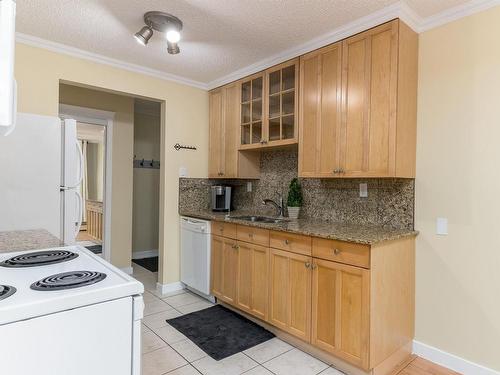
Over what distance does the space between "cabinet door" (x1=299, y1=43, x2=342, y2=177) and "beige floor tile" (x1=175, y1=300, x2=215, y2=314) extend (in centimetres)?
170

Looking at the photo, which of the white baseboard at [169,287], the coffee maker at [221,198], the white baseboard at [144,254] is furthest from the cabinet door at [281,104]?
the white baseboard at [144,254]

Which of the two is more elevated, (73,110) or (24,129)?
(73,110)

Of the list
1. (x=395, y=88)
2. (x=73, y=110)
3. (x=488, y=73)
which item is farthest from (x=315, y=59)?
(x=73, y=110)

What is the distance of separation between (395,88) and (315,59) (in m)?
0.78

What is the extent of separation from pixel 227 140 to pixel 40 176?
1897 mm

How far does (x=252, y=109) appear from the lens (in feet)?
10.9

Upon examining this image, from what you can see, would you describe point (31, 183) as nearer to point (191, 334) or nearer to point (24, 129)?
point (24, 129)

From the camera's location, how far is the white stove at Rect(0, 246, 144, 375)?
83cm

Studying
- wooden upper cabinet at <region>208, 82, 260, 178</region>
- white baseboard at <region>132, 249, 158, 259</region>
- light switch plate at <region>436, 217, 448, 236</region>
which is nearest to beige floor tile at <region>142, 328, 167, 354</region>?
wooden upper cabinet at <region>208, 82, 260, 178</region>

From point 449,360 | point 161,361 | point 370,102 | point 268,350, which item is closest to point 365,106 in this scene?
point 370,102

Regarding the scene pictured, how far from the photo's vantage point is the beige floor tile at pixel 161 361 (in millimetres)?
2115

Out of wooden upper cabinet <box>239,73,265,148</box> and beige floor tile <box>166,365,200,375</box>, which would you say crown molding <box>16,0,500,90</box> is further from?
beige floor tile <box>166,365,200,375</box>

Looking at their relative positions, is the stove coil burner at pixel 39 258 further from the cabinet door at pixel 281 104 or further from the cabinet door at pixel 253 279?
the cabinet door at pixel 281 104

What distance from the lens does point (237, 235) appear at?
2.94 metres
